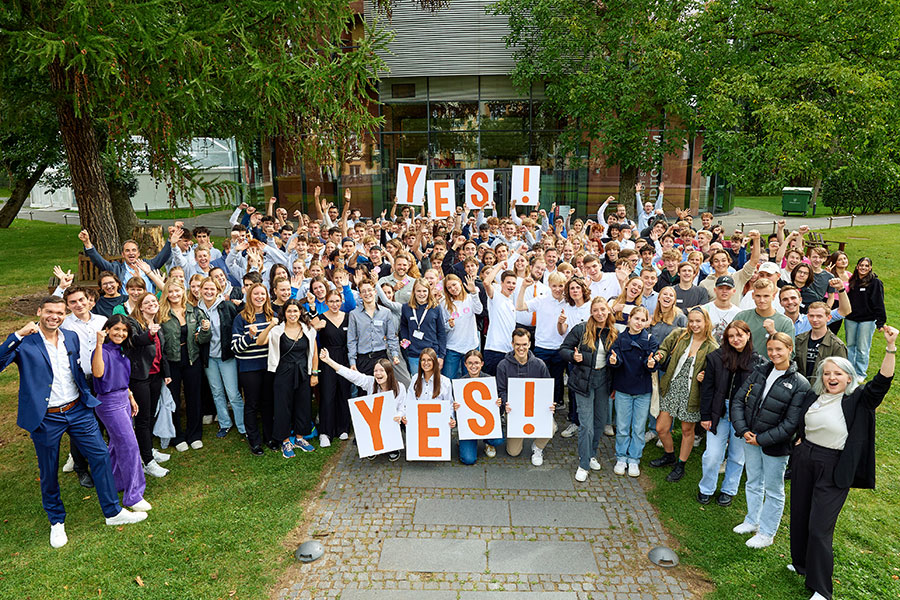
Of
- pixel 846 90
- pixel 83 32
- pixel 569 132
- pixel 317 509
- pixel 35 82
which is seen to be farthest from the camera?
pixel 569 132

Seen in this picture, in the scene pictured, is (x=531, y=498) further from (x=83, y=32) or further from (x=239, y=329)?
(x=83, y=32)

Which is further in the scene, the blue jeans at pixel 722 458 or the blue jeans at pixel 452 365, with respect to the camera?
the blue jeans at pixel 452 365

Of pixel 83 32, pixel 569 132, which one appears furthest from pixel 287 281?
pixel 569 132

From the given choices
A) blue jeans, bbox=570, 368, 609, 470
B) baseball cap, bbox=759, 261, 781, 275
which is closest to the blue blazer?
blue jeans, bbox=570, 368, 609, 470

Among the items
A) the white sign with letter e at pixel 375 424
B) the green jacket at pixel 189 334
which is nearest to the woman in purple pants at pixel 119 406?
the green jacket at pixel 189 334

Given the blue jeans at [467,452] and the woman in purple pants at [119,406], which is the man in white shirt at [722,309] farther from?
the woman in purple pants at [119,406]

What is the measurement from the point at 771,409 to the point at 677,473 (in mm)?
1809

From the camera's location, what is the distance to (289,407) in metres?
7.17

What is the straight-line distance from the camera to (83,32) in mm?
7676

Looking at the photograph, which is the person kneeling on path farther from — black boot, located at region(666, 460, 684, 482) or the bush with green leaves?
the bush with green leaves

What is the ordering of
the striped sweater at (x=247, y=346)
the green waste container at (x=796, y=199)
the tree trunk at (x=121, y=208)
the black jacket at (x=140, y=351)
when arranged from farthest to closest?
the green waste container at (x=796, y=199) < the tree trunk at (x=121, y=208) < the striped sweater at (x=247, y=346) < the black jacket at (x=140, y=351)

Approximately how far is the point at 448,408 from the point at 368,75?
218 inches

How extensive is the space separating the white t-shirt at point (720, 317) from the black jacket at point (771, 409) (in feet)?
4.38

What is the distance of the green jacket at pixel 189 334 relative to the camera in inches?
267
